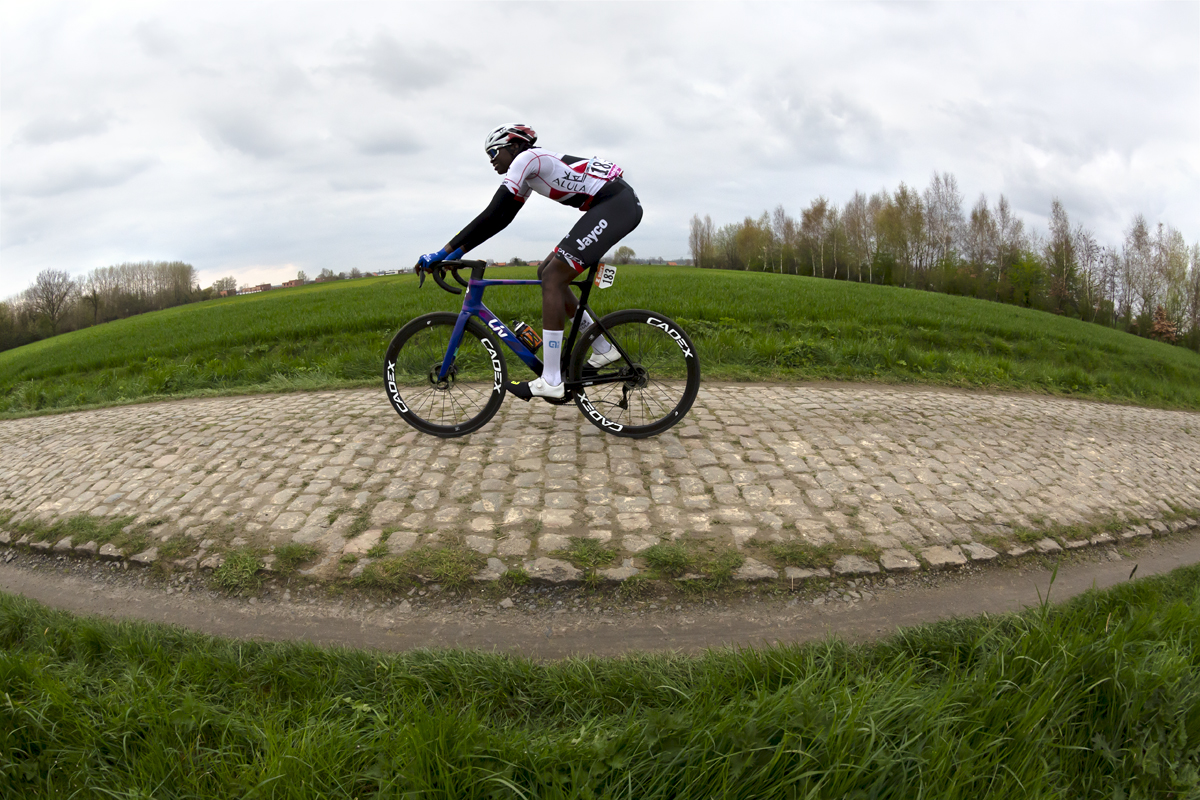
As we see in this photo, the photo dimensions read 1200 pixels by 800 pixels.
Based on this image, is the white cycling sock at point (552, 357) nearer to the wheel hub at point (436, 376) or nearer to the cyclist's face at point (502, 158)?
the wheel hub at point (436, 376)

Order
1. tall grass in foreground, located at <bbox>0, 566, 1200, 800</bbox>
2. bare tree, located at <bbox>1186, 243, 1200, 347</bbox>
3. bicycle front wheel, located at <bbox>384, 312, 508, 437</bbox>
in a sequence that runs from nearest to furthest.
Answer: tall grass in foreground, located at <bbox>0, 566, 1200, 800</bbox> → bicycle front wheel, located at <bbox>384, 312, 508, 437</bbox> → bare tree, located at <bbox>1186, 243, 1200, 347</bbox>

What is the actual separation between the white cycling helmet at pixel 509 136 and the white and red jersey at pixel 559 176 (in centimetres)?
21

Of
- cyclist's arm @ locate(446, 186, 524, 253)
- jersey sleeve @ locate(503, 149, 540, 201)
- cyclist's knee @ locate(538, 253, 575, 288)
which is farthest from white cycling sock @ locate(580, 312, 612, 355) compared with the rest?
jersey sleeve @ locate(503, 149, 540, 201)

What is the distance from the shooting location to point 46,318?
55719mm

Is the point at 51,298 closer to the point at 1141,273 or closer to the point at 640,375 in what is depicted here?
the point at 640,375

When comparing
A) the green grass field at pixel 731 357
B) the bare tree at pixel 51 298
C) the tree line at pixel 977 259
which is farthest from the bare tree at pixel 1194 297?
the bare tree at pixel 51 298

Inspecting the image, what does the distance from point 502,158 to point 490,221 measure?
0.54 metres

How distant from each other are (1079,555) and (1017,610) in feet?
4.50

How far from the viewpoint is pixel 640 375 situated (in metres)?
5.43

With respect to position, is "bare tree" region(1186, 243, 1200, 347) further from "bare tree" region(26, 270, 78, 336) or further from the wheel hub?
"bare tree" region(26, 270, 78, 336)

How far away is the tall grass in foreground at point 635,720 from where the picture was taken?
2041 millimetres

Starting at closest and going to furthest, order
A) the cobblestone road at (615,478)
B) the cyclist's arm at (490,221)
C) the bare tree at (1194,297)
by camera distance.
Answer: the cobblestone road at (615,478), the cyclist's arm at (490,221), the bare tree at (1194,297)

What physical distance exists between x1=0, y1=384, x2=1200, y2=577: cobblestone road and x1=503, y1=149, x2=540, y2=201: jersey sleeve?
7.13ft

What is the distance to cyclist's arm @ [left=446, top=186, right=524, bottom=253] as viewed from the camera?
4.94 metres
